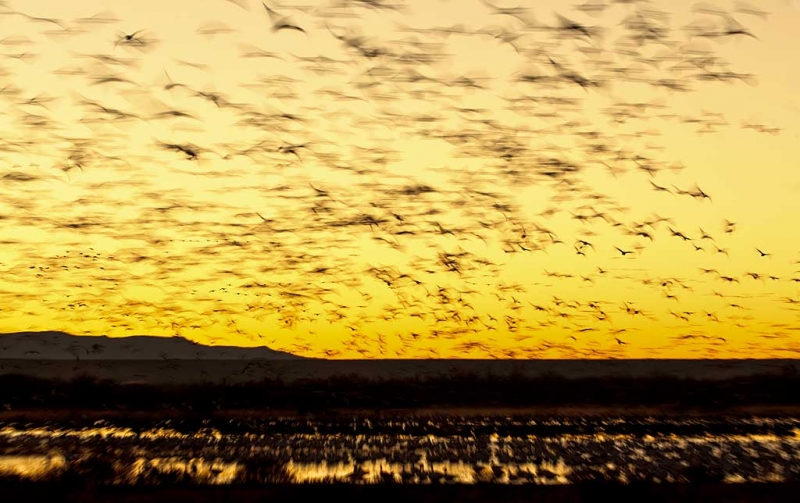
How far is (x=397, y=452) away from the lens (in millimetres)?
18391

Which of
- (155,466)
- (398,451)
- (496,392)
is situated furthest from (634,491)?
(496,392)

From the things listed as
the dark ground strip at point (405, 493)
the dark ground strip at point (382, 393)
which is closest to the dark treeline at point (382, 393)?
the dark ground strip at point (382, 393)

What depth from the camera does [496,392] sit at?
3834 cm

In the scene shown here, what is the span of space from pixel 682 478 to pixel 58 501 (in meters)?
10.4

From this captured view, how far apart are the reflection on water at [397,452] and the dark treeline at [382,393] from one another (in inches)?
304

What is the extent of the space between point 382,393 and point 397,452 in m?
19.7

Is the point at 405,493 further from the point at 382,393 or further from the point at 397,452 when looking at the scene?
the point at 382,393

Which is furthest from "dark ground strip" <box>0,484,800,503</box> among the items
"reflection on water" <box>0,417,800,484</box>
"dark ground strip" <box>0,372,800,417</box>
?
"dark ground strip" <box>0,372,800,417</box>

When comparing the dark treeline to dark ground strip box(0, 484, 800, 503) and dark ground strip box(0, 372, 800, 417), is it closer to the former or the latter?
dark ground strip box(0, 372, 800, 417)

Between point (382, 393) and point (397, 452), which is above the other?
point (397, 452)

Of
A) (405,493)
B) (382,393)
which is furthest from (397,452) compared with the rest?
(382,393)

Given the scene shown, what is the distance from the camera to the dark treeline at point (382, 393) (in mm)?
32844

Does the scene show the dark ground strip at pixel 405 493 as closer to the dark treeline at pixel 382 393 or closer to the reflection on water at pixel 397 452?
the reflection on water at pixel 397 452

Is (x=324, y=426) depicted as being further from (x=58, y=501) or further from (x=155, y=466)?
(x=58, y=501)
